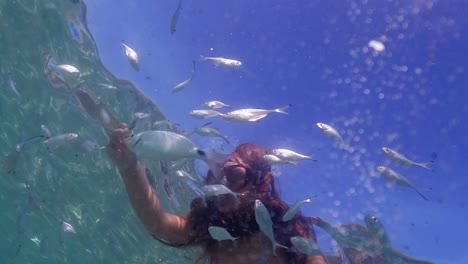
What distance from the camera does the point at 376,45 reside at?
10.0m

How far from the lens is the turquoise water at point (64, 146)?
12.5 meters

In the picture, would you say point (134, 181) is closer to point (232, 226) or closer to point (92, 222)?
point (232, 226)

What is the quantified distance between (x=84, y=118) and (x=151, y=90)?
2.63 m

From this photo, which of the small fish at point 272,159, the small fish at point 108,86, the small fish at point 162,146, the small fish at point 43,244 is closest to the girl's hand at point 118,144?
the small fish at point 162,146

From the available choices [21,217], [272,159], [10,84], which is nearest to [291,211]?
[272,159]

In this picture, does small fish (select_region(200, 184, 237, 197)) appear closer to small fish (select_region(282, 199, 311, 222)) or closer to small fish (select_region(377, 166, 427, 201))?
small fish (select_region(282, 199, 311, 222))

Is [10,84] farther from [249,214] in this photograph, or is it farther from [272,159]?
[249,214]

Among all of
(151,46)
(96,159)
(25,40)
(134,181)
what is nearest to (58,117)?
(96,159)

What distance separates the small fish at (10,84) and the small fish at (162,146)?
1301 cm

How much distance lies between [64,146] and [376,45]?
11541 mm

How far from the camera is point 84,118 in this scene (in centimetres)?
1409

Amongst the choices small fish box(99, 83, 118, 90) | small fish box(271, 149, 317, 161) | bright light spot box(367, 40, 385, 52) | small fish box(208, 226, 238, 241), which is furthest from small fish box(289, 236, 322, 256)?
small fish box(99, 83, 118, 90)

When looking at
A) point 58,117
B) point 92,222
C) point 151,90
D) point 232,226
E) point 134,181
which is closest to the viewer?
point 134,181

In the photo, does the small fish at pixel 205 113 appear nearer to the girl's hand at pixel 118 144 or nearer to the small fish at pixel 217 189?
the small fish at pixel 217 189
